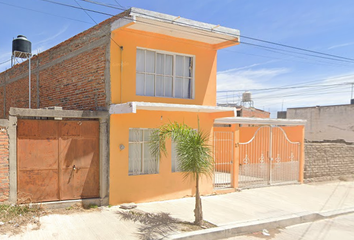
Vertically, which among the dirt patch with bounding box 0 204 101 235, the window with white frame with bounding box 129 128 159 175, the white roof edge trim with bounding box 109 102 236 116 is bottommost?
the dirt patch with bounding box 0 204 101 235

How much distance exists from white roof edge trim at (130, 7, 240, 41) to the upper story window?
107 centimetres

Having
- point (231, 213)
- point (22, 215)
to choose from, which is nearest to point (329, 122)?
point (231, 213)

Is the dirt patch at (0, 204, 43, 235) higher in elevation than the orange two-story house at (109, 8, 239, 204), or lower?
lower

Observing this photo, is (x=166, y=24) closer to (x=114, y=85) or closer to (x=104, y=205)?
(x=114, y=85)

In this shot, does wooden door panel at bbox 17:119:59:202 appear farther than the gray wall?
No

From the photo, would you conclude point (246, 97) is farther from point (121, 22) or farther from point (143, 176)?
point (121, 22)

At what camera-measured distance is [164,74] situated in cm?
891

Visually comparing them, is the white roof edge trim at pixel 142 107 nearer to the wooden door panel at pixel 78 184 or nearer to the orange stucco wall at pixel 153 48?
the orange stucco wall at pixel 153 48

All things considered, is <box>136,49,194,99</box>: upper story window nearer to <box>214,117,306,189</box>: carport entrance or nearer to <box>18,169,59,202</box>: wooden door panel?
<box>214,117,306,189</box>: carport entrance

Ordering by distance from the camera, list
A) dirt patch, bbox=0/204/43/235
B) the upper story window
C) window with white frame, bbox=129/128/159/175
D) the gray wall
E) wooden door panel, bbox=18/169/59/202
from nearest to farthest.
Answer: dirt patch, bbox=0/204/43/235, wooden door panel, bbox=18/169/59/202, window with white frame, bbox=129/128/159/175, the upper story window, the gray wall

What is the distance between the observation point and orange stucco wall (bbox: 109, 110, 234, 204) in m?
7.89

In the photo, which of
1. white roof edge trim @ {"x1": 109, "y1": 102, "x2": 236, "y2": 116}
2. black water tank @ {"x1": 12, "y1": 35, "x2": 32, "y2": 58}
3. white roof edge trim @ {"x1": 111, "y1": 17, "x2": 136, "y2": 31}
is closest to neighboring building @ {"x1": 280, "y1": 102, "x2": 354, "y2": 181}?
white roof edge trim @ {"x1": 109, "y1": 102, "x2": 236, "y2": 116}

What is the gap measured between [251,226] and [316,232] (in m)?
1.55

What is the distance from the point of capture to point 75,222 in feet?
21.3
